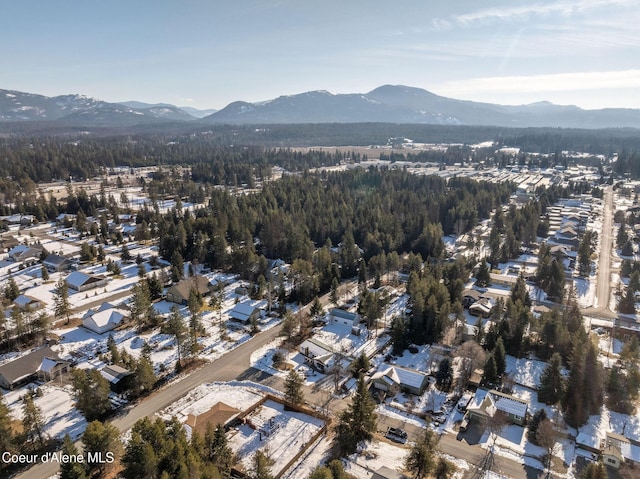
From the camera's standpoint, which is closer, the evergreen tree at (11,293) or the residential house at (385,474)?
Answer: the residential house at (385,474)

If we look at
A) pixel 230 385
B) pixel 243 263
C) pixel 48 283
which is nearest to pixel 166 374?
pixel 230 385

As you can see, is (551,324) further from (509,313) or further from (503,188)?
(503,188)

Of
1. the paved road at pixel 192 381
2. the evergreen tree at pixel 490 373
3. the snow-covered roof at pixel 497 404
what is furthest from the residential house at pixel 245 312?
the evergreen tree at pixel 490 373

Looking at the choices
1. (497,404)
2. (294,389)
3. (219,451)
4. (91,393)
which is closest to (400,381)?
(497,404)

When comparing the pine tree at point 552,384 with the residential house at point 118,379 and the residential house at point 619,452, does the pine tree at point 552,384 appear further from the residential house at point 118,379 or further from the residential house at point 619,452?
the residential house at point 118,379

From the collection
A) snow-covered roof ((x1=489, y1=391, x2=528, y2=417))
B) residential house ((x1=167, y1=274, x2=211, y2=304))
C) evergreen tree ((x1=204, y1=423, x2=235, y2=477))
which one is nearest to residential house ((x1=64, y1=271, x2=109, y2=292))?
residential house ((x1=167, y1=274, x2=211, y2=304))

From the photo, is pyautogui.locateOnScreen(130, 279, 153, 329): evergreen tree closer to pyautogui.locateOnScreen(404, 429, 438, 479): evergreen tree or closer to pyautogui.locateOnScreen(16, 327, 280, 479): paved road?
pyautogui.locateOnScreen(16, 327, 280, 479): paved road
